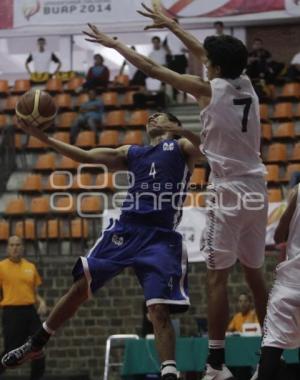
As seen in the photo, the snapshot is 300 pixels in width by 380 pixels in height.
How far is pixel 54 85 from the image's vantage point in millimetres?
18859

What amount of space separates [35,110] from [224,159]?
55.4 inches

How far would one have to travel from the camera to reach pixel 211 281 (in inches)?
241

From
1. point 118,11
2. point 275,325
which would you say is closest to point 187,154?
point 275,325

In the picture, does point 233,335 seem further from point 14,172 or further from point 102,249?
point 14,172

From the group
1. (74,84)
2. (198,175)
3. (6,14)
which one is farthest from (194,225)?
(6,14)

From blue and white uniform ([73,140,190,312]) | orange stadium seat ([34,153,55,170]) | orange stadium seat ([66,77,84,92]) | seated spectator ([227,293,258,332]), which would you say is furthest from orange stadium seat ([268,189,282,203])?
blue and white uniform ([73,140,190,312])

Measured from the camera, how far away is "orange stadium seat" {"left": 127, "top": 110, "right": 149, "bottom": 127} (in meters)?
17.1

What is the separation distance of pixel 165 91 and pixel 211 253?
1221 centimetres

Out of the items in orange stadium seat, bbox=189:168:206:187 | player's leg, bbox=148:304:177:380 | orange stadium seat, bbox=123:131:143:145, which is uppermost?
orange stadium seat, bbox=123:131:143:145

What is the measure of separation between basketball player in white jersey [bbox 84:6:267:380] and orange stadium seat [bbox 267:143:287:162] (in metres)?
9.60

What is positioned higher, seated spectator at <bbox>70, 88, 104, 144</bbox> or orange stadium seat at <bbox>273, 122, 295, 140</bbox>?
seated spectator at <bbox>70, 88, 104, 144</bbox>

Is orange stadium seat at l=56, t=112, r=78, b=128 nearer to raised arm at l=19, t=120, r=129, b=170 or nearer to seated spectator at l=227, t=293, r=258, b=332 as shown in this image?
seated spectator at l=227, t=293, r=258, b=332

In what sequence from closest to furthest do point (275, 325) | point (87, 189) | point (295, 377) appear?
1. point (275, 325)
2. point (295, 377)
3. point (87, 189)

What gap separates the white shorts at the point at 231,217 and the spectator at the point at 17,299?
5.50m
